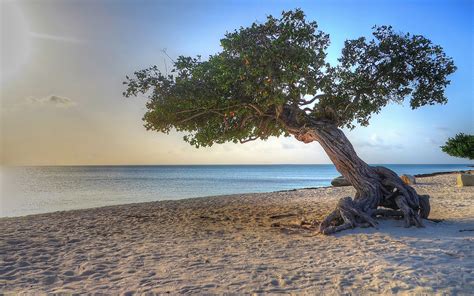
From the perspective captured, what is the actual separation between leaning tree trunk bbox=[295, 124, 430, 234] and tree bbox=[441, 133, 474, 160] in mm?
32912

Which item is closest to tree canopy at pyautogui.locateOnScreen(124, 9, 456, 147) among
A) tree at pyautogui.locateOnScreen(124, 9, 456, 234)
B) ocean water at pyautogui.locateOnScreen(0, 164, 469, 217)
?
tree at pyautogui.locateOnScreen(124, 9, 456, 234)

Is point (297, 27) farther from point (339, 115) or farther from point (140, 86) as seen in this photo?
point (140, 86)

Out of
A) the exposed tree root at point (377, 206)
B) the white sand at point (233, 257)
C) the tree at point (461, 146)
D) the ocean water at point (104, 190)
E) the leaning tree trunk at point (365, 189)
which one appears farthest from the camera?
the tree at point (461, 146)

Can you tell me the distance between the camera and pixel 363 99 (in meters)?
13.0

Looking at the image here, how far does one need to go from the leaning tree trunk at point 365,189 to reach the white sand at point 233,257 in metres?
0.61

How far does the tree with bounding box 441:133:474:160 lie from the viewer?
38906mm

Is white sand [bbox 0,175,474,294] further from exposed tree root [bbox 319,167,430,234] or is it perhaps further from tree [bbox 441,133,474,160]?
tree [bbox 441,133,474,160]

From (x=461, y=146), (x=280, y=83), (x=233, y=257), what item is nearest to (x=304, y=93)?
(x=280, y=83)

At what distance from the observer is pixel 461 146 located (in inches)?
1540

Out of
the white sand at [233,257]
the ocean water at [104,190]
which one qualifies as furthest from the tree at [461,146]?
the white sand at [233,257]

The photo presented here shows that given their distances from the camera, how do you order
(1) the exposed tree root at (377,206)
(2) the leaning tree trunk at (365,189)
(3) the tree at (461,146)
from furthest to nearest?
1. (3) the tree at (461,146)
2. (2) the leaning tree trunk at (365,189)
3. (1) the exposed tree root at (377,206)

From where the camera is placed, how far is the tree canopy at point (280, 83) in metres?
10.4

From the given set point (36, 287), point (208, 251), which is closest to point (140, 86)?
point (208, 251)

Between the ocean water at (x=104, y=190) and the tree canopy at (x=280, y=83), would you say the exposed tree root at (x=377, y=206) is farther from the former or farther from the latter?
the ocean water at (x=104, y=190)
